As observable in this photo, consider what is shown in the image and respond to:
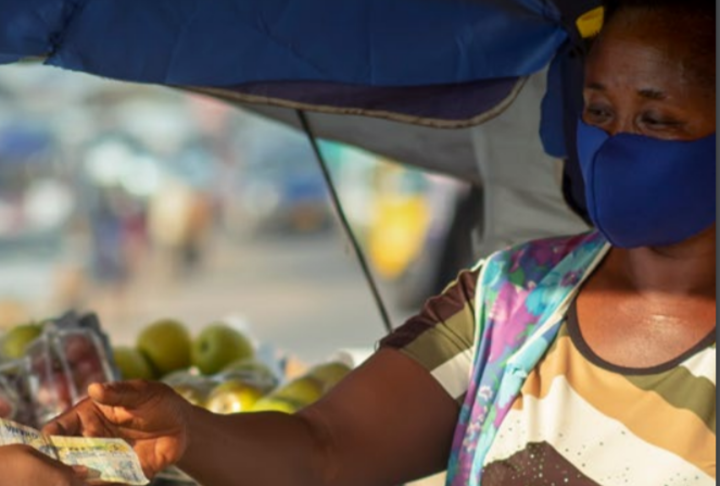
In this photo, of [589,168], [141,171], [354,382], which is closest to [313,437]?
[354,382]

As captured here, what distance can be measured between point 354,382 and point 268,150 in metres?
17.2

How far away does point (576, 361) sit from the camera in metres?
2.44

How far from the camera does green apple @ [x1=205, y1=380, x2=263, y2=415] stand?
3311 mm

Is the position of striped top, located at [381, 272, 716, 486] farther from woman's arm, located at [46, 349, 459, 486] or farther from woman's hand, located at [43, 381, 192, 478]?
woman's hand, located at [43, 381, 192, 478]

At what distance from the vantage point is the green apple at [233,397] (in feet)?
10.9

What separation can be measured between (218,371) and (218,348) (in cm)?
5

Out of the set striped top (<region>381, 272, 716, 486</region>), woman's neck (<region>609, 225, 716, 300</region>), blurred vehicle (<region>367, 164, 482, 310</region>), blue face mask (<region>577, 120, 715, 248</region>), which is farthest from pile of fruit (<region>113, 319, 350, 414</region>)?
blurred vehicle (<region>367, 164, 482, 310</region>)

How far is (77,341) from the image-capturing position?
3.42 metres

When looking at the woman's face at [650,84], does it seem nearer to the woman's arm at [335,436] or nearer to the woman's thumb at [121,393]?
the woman's arm at [335,436]

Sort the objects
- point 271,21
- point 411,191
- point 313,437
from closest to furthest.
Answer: point 313,437
point 271,21
point 411,191

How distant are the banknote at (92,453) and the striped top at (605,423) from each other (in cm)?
61

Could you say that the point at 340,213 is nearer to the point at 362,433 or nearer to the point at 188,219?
the point at 362,433

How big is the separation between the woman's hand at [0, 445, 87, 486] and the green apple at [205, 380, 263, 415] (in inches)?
54.9

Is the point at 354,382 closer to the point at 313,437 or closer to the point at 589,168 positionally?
the point at 313,437
